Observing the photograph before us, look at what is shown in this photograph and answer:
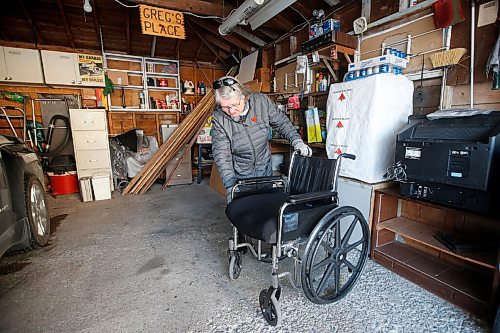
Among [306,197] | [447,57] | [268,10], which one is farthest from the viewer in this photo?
[268,10]

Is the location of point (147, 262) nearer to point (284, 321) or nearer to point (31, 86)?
point (284, 321)

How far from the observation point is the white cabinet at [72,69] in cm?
420

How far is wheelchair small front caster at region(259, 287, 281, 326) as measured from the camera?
1.32 m

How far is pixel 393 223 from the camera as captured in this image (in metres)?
1.96

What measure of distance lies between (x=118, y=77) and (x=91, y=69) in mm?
490

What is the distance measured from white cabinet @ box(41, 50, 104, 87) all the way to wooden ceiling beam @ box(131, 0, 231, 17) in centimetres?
211

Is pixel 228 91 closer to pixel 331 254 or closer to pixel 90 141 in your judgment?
pixel 331 254

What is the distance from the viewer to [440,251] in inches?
73.0

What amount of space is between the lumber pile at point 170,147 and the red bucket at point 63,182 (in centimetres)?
83

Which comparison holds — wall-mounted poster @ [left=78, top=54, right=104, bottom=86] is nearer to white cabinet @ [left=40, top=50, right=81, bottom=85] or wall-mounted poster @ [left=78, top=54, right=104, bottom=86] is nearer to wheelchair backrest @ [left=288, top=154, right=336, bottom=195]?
white cabinet @ [left=40, top=50, right=81, bottom=85]

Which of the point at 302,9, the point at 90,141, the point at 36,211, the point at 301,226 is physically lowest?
the point at 36,211

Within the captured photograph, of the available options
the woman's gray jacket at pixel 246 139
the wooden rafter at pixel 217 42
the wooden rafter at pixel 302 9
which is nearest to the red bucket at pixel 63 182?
the woman's gray jacket at pixel 246 139

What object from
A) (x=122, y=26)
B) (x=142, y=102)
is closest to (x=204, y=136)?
(x=142, y=102)

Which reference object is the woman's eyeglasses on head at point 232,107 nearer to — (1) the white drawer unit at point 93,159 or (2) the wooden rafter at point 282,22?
(2) the wooden rafter at point 282,22
